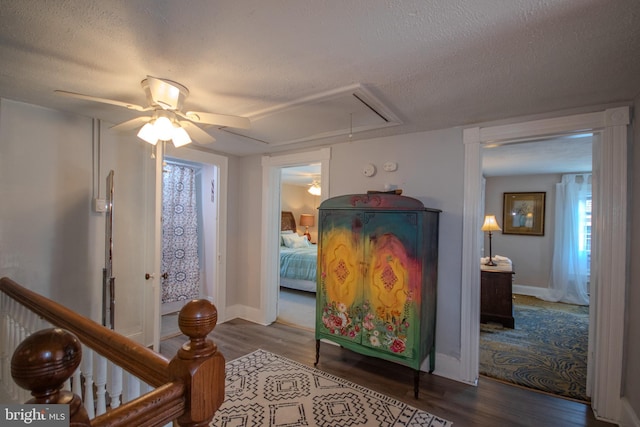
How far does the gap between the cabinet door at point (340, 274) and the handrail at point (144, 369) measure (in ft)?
6.45

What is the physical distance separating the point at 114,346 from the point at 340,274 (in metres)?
2.01

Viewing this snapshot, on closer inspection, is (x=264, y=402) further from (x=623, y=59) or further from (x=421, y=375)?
(x=623, y=59)

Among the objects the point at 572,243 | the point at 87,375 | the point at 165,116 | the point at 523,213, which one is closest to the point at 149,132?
the point at 165,116

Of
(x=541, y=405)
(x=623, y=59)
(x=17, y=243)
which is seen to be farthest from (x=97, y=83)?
→ (x=541, y=405)

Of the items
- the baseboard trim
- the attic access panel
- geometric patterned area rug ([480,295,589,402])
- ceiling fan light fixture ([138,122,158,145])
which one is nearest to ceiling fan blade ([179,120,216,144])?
ceiling fan light fixture ([138,122,158,145])

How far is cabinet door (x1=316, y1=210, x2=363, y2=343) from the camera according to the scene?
2666 mm

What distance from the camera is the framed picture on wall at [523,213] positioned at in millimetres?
5625

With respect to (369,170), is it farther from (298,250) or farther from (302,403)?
(298,250)

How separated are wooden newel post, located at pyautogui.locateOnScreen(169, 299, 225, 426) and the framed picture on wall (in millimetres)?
6543

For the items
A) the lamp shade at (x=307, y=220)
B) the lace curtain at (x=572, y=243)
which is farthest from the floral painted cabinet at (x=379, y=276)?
the lamp shade at (x=307, y=220)

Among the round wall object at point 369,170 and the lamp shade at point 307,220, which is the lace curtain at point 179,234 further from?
the lamp shade at point 307,220

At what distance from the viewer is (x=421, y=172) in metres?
2.87

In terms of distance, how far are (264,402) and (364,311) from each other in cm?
108

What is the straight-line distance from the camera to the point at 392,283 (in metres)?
2.49
